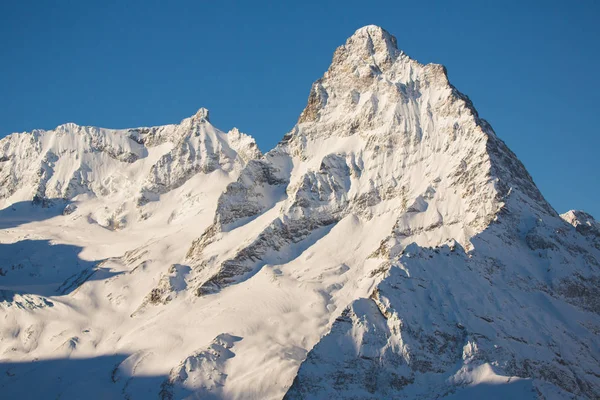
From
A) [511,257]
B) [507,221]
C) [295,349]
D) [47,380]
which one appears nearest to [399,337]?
[295,349]

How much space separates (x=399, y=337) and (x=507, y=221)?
5973cm

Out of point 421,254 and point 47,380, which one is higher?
point 421,254

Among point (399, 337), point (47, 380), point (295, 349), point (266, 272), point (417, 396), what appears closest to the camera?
point (417, 396)

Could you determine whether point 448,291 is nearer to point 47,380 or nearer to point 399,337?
point 399,337

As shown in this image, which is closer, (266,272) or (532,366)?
(532,366)

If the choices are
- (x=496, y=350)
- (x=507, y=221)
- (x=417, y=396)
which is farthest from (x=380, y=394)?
(x=507, y=221)

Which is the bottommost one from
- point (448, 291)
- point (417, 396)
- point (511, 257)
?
point (417, 396)

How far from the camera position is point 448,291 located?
6107 inches

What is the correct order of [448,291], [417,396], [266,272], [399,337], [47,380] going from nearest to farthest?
[417,396] < [399,337] < [448,291] < [47,380] < [266,272]

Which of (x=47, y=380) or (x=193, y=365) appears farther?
(x=47, y=380)

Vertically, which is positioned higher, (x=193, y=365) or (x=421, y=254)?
(x=421, y=254)

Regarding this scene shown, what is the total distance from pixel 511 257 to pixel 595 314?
18.1 metres

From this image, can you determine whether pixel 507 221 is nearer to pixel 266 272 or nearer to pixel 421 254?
pixel 421 254

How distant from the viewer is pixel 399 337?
13912cm
